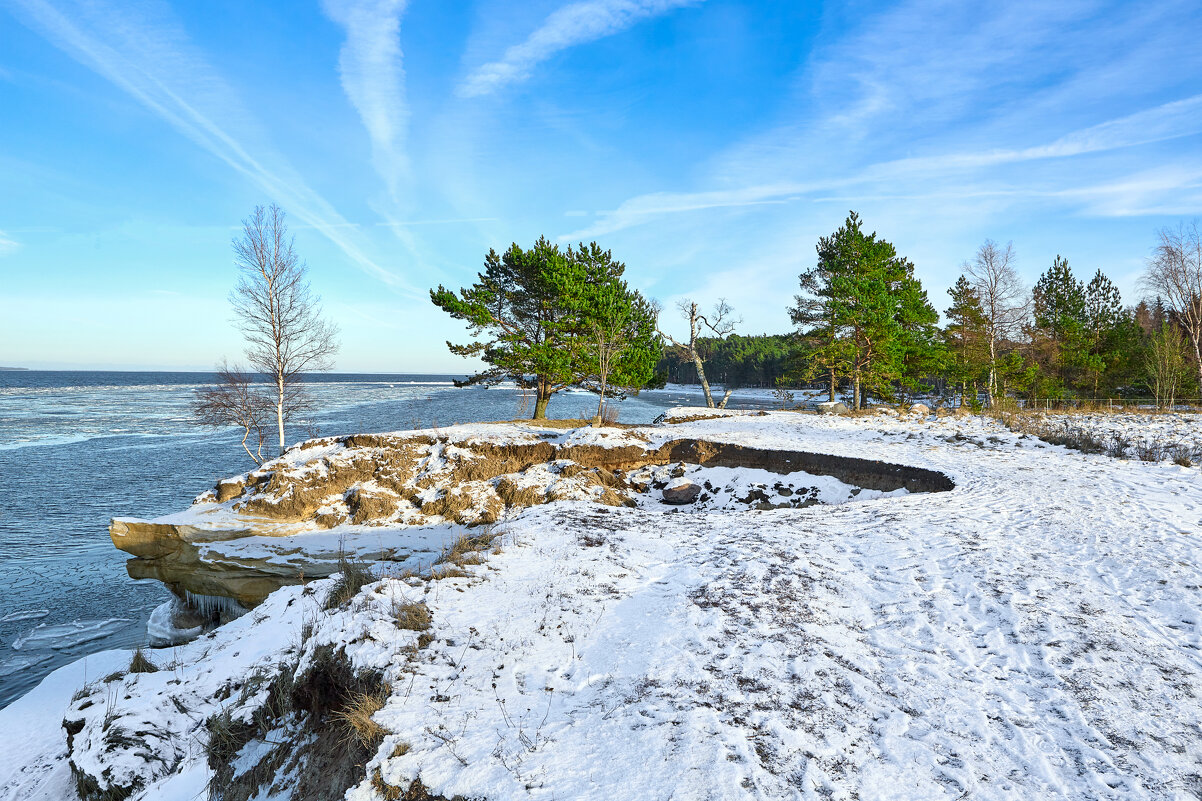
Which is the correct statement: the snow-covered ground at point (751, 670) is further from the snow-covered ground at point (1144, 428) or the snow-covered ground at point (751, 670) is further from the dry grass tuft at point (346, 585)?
the snow-covered ground at point (1144, 428)

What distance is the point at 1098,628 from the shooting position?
17.4ft

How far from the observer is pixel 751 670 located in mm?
4551

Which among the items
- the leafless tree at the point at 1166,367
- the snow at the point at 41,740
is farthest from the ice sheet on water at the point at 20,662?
the leafless tree at the point at 1166,367

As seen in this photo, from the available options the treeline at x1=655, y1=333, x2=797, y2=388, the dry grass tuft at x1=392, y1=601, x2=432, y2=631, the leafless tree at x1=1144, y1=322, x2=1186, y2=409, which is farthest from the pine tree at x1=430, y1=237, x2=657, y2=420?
the treeline at x1=655, y1=333, x2=797, y2=388

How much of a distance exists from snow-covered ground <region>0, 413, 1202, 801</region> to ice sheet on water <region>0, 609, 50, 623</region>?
5.14 metres

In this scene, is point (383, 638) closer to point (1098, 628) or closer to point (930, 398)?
point (1098, 628)

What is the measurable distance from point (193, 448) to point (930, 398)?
A: 56564 millimetres

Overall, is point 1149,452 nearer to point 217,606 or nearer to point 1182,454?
point 1182,454

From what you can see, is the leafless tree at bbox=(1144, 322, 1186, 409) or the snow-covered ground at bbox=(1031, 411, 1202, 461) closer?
the snow-covered ground at bbox=(1031, 411, 1202, 461)

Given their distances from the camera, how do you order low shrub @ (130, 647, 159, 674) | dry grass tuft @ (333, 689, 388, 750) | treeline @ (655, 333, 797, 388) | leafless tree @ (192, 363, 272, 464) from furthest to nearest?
treeline @ (655, 333, 797, 388) → leafless tree @ (192, 363, 272, 464) → low shrub @ (130, 647, 159, 674) → dry grass tuft @ (333, 689, 388, 750)

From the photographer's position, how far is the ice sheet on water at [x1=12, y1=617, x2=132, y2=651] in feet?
34.0

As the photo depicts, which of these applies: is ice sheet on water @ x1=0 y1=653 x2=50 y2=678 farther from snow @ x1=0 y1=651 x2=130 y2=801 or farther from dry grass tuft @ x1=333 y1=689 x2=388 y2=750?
dry grass tuft @ x1=333 y1=689 x2=388 y2=750

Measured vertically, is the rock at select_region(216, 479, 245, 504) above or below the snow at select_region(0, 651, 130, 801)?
above

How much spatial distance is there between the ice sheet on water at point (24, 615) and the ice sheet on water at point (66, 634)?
0.60 m
